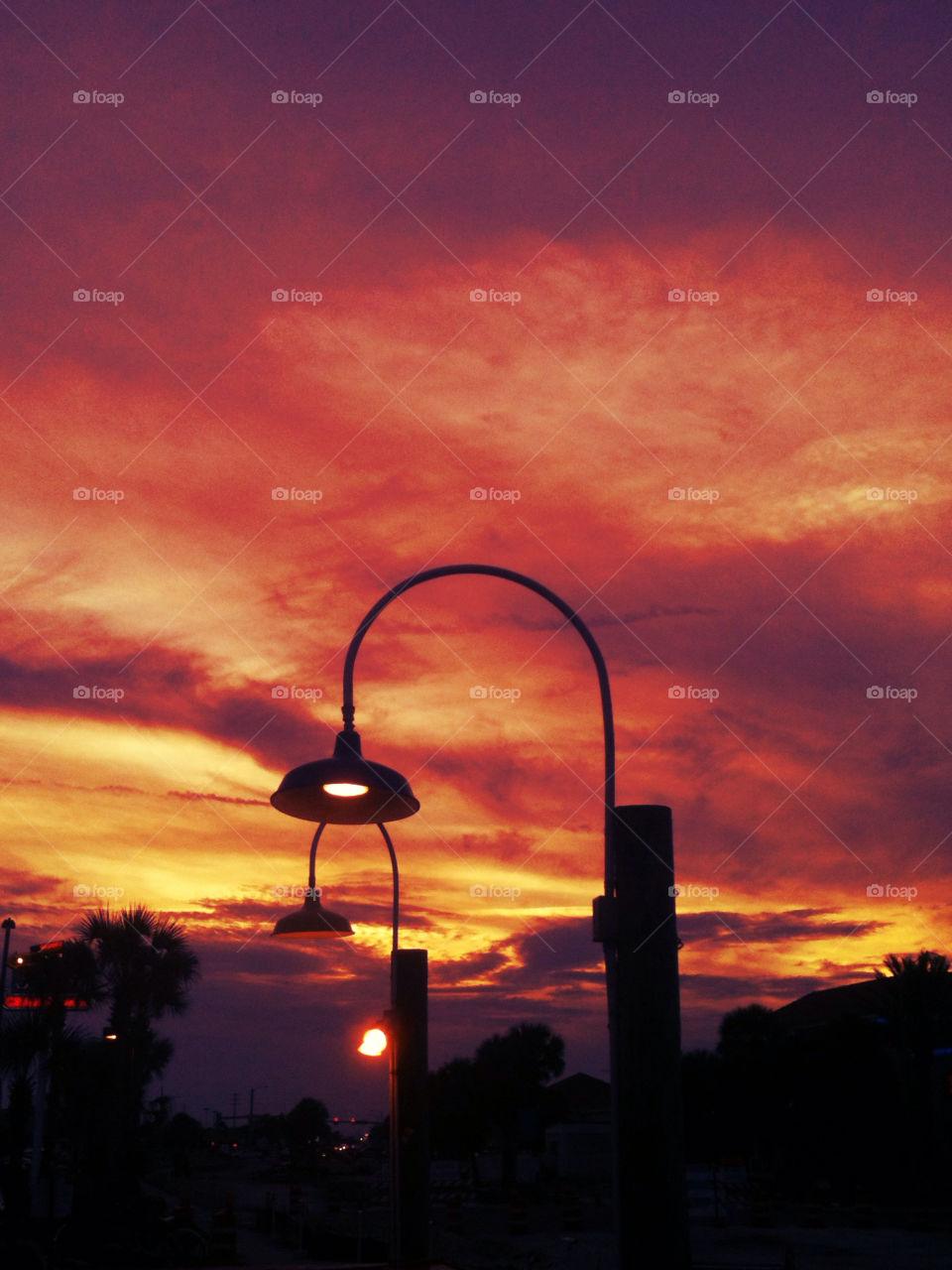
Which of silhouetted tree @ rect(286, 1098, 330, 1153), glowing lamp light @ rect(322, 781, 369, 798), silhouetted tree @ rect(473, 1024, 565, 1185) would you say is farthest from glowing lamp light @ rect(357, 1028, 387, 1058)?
silhouetted tree @ rect(286, 1098, 330, 1153)

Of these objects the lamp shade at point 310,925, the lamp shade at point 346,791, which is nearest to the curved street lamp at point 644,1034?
the lamp shade at point 346,791

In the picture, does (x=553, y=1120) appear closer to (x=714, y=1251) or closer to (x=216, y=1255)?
(x=714, y=1251)

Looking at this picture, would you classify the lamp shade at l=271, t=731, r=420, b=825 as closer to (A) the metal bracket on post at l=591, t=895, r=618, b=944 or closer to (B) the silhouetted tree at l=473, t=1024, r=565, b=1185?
(A) the metal bracket on post at l=591, t=895, r=618, b=944

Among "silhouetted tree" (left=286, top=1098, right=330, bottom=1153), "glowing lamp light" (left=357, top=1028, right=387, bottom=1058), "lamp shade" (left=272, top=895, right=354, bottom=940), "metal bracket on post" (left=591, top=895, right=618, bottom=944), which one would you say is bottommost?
"silhouetted tree" (left=286, top=1098, right=330, bottom=1153)

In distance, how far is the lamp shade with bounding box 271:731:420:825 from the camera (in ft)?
27.9

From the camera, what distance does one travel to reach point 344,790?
8.67 meters

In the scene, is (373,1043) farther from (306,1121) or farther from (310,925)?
(306,1121)

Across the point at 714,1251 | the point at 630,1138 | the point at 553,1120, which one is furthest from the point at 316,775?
the point at 553,1120

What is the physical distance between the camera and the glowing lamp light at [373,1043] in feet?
46.4

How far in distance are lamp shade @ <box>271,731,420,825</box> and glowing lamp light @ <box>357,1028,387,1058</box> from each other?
19.8ft

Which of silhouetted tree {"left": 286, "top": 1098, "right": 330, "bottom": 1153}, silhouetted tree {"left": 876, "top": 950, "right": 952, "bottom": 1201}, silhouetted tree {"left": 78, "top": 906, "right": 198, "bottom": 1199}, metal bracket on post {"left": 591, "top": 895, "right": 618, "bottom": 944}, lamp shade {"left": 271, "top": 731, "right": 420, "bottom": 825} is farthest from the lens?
silhouetted tree {"left": 286, "top": 1098, "right": 330, "bottom": 1153}

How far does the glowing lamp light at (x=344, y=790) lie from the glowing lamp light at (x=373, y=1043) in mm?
6639

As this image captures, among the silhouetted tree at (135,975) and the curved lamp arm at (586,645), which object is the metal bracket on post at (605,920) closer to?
the curved lamp arm at (586,645)

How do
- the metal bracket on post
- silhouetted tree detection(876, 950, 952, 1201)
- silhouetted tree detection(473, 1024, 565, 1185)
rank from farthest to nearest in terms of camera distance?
1. silhouetted tree detection(473, 1024, 565, 1185)
2. silhouetted tree detection(876, 950, 952, 1201)
3. the metal bracket on post
